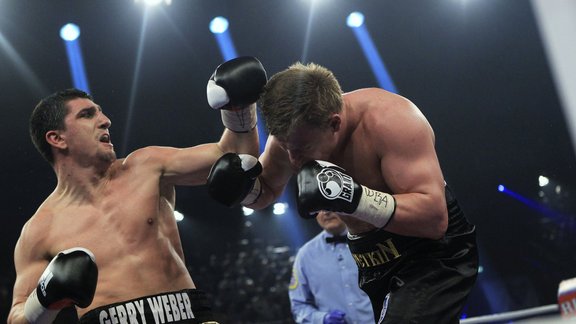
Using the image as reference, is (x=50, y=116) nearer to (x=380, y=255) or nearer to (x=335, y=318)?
(x=380, y=255)

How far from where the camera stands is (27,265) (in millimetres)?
2170

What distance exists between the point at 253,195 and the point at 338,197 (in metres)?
0.57

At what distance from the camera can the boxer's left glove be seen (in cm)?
205

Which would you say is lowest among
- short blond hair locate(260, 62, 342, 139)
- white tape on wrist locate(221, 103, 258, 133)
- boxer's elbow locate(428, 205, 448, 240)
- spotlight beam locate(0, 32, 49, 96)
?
boxer's elbow locate(428, 205, 448, 240)

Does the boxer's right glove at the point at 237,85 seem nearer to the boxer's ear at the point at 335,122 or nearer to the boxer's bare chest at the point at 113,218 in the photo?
the boxer's ear at the point at 335,122

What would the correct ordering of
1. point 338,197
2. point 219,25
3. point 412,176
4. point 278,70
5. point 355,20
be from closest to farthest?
1. point 338,197
2. point 412,176
3. point 219,25
4. point 355,20
5. point 278,70

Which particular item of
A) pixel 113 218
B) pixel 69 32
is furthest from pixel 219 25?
pixel 113 218

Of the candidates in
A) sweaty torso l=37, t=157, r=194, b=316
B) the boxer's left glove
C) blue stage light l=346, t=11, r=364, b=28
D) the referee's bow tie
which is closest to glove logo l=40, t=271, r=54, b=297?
sweaty torso l=37, t=157, r=194, b=316

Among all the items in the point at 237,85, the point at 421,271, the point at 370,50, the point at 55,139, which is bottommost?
the point at 421,271

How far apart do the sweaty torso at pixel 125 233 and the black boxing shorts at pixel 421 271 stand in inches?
26.6

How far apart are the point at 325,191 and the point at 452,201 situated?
1.76 feet

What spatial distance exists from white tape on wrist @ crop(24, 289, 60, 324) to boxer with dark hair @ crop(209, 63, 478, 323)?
0.84 meters

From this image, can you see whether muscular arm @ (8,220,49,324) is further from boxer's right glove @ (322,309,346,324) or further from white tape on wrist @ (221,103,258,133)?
boxer's right glove @ (322,309,346,324)

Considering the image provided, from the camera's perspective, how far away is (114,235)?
7.23 ft
